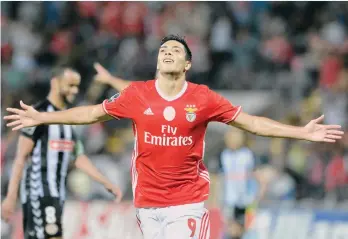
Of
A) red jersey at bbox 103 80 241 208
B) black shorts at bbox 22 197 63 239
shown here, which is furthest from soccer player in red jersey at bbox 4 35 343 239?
black shorts at bbox 22 197 63 239

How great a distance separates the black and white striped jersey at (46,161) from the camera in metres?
9.96

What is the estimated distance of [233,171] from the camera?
Result: 44.6 ft

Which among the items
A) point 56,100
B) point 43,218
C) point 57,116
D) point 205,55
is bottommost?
point 43,218

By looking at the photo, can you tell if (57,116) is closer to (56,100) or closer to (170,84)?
(170,84)

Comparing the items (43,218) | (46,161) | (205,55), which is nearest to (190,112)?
(46,161)

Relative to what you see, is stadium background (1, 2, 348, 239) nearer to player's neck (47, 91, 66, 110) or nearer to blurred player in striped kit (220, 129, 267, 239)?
blurred player in striped kit (220, 129, 267, 239)

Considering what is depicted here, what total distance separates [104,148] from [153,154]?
10034 mm

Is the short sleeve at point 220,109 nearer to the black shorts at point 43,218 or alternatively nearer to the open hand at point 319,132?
the open hand at point 319,132

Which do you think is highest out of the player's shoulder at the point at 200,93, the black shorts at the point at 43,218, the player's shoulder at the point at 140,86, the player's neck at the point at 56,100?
the player's neck at the point at 56,100

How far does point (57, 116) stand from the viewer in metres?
8.19

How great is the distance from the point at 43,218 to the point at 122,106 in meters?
2.22

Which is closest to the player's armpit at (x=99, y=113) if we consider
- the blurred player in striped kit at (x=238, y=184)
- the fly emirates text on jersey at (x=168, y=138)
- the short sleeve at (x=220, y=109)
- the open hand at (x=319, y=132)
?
the fly emirates text on jersey at (x=168, y=138)

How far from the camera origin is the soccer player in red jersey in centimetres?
816

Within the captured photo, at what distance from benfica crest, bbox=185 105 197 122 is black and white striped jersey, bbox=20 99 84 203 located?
230 centimetres
